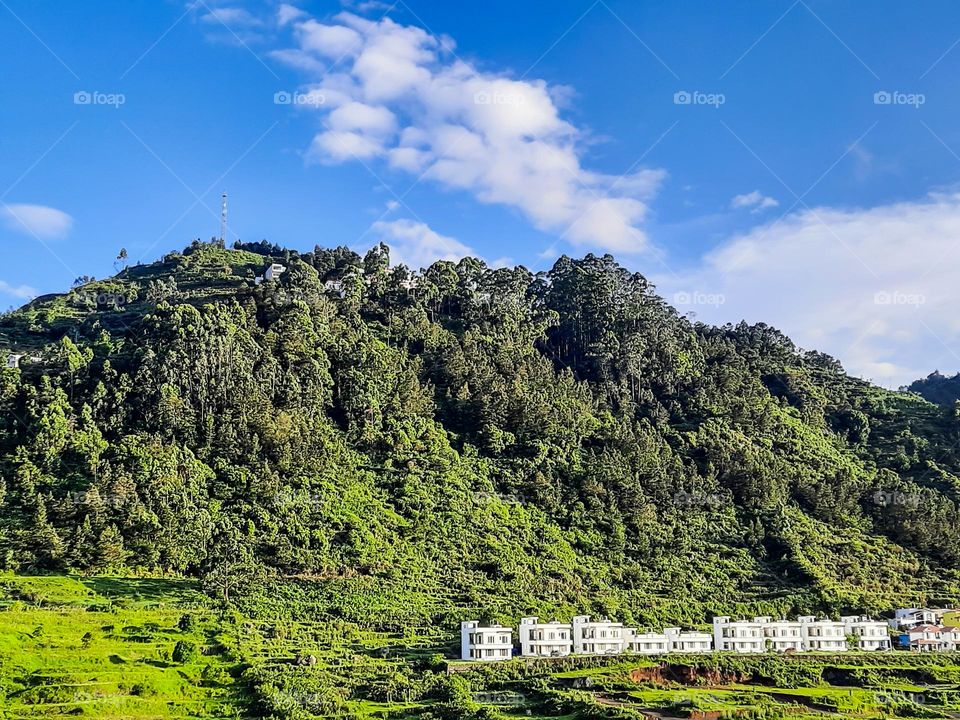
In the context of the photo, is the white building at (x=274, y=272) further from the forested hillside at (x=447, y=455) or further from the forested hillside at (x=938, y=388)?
the forested hillside at (x=938, y=388)

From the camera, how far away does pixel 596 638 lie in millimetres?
40844

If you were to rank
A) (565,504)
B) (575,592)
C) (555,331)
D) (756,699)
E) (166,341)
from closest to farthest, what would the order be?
(756,699), (575,592), (166,341), (565,504), (555,331)

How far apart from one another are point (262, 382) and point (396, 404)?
9.31 metres

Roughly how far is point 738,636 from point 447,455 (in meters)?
21.4

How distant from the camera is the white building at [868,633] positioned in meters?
44.9

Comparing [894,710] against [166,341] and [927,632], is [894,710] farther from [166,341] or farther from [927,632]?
→ [166,341]

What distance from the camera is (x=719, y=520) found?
57.1 metres

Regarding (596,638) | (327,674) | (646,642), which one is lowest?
(327,674)

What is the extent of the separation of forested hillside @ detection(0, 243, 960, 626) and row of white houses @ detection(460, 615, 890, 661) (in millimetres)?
3279

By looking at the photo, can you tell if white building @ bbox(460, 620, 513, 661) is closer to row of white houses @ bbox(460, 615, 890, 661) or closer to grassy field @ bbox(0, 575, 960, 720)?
row of white houses @ bbox(460, 615, 890, 661)

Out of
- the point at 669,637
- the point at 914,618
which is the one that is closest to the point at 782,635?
the point at 669,637

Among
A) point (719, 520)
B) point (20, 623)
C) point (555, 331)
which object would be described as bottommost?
point (20, 623)

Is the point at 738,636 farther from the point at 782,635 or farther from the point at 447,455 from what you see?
the point at 447,455

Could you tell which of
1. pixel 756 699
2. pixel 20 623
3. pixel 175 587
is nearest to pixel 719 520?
pixel 756 699
